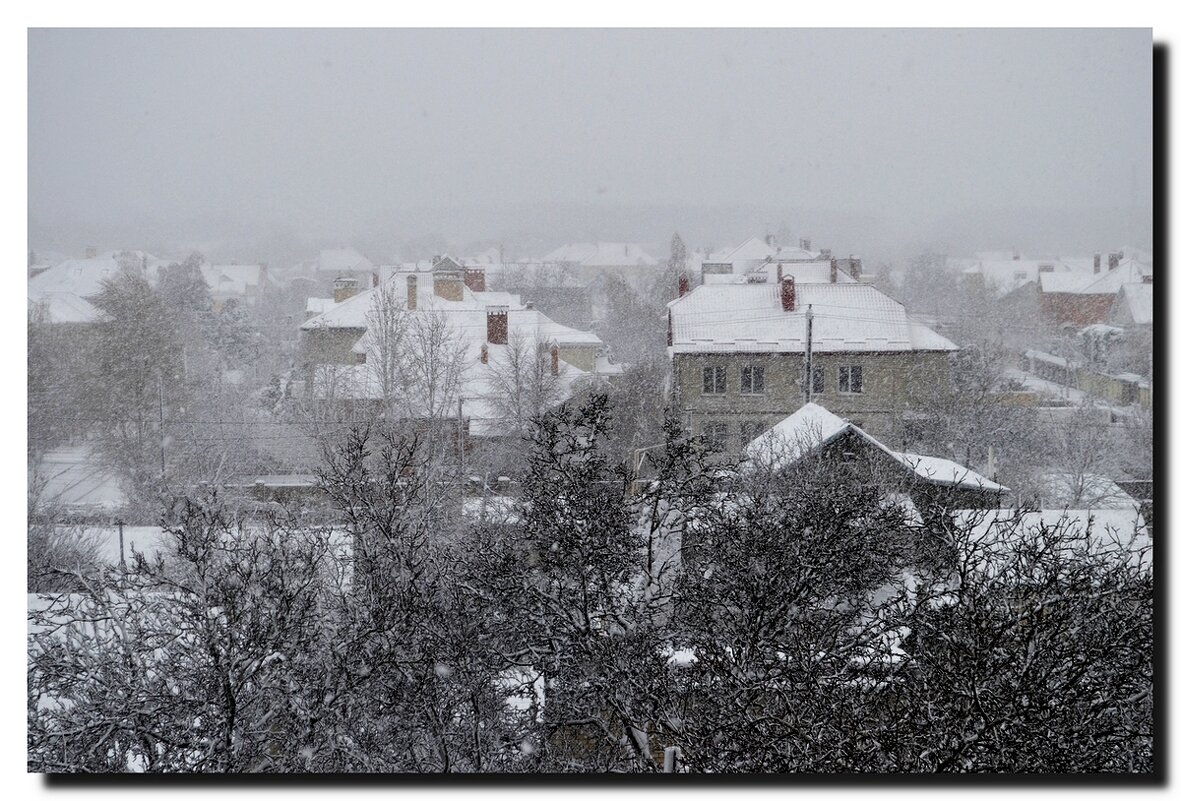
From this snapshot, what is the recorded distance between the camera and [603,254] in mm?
7195

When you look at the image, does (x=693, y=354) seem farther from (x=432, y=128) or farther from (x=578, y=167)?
(x=432, y=128)

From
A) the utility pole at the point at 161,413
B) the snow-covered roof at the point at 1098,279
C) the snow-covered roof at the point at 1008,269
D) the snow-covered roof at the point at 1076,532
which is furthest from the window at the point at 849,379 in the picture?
the utility pole at the point at 161,413

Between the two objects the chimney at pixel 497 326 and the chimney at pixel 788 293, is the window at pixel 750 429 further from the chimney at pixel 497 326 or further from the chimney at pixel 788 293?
the chimney at pixel 497 326

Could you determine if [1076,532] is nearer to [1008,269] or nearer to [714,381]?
[1008,269]

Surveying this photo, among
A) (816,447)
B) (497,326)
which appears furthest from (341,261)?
(816,447)

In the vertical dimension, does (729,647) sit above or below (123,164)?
below

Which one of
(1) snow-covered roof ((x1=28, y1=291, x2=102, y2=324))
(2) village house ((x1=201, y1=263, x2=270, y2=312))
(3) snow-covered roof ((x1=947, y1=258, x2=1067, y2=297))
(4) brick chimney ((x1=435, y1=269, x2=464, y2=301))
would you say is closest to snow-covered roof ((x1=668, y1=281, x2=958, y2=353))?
(3) snow-covered roof ((x1=947, y1=258, x2=1067, y2=297))

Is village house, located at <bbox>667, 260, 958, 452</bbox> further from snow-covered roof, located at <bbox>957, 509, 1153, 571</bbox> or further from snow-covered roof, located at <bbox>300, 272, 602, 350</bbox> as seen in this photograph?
snow-covered roof, located at <bbox>957, 509, 1153, 571</bbox>

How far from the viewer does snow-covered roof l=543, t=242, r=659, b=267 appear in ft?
22.6

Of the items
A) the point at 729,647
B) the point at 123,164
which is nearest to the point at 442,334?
the point at 123,164

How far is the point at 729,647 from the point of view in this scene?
11.8 ft

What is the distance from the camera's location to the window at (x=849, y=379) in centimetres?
736

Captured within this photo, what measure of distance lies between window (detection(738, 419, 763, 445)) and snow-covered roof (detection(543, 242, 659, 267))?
1541 mm

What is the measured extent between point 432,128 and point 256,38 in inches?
61.7
